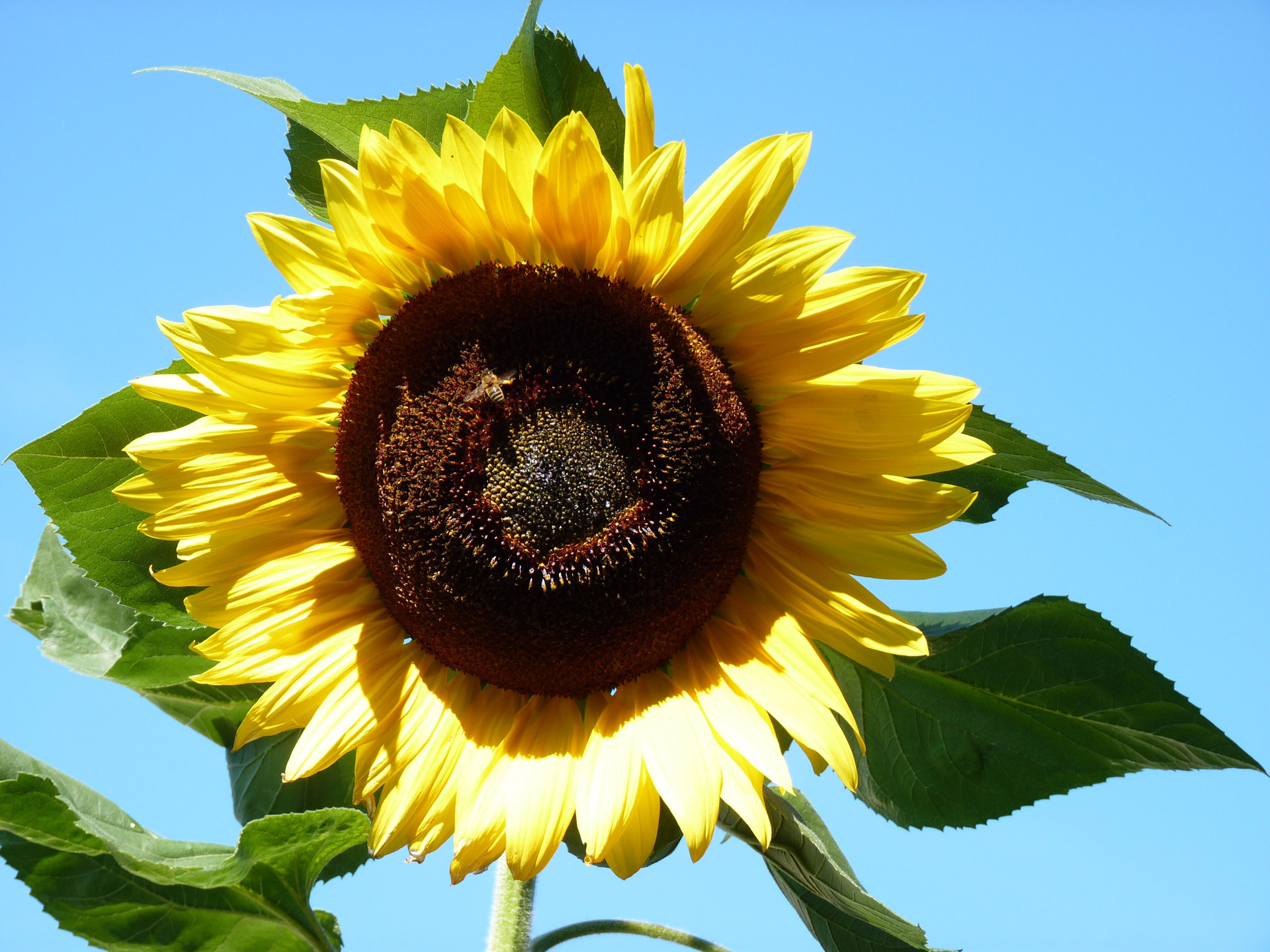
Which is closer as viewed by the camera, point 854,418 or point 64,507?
point 854,418

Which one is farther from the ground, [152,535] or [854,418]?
[854,418]

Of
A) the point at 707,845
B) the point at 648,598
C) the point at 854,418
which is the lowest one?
the point at 707,845

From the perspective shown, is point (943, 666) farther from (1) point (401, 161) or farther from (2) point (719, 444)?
(1) point (401, 161)

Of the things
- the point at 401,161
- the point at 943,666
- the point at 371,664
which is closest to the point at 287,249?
the point at 401,161

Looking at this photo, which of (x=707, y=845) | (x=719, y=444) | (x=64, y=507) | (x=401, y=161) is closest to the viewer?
(x=707, y=845)

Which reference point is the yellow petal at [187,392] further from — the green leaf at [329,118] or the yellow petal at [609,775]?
the yellow petal at [609,775]

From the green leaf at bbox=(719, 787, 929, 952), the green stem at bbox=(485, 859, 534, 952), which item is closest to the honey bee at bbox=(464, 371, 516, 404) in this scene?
the green leaf at bbox=(719, 787, 929, 952)

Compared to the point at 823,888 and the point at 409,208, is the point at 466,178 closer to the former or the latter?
the point at 409,208
